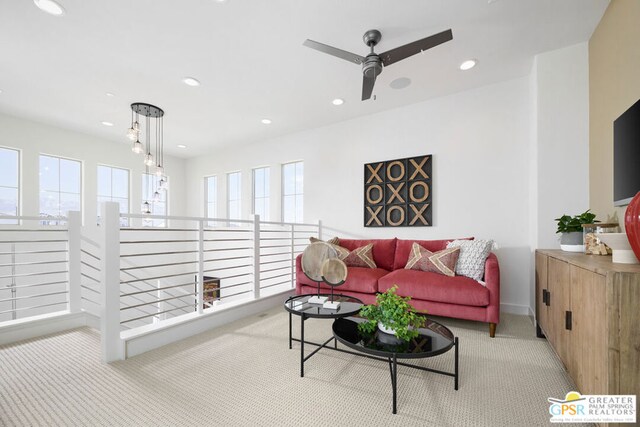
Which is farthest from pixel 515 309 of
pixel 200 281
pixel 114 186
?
pixel 114 186

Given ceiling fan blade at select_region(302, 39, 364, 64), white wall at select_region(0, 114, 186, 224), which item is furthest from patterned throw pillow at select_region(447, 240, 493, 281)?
white wall at select_region(0, 114, 186, 224)

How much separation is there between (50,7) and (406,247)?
13.3ft

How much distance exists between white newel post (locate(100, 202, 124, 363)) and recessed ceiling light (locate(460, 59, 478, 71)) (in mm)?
3565

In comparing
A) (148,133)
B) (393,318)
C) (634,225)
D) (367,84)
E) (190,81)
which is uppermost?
(190,81)

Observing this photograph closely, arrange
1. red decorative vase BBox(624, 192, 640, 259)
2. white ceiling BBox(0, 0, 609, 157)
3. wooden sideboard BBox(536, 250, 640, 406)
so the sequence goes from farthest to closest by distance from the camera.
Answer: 1. white ceiling BBox(0, 0, 609, 157)
2. red decorative vase BBox(624, 192, 640, 259)
3. wooden sideboard BBox(536, 250, 640, 406)

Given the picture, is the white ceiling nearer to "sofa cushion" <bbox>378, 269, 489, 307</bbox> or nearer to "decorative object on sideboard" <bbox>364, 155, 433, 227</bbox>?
"decorative object on sideboard" <bbox>364, 155, 433, 227</bbox>

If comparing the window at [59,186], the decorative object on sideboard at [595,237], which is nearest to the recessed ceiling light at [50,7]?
the window at [59,186]

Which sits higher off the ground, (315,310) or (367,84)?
(367,84)

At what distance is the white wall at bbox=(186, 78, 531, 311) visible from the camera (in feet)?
10.8

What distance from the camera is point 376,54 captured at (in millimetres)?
2320

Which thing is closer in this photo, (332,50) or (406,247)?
(332,50)

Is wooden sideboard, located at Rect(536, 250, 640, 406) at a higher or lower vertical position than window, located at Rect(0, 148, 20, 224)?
lower

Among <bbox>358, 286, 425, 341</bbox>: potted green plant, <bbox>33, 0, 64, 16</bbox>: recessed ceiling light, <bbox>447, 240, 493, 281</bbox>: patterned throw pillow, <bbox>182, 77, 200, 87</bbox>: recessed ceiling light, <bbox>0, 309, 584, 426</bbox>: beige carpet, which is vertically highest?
<bbox>33, 0, 64, 16</bbox>: recessed ceiling light

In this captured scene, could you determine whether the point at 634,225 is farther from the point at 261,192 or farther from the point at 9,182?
the point at 9,182
